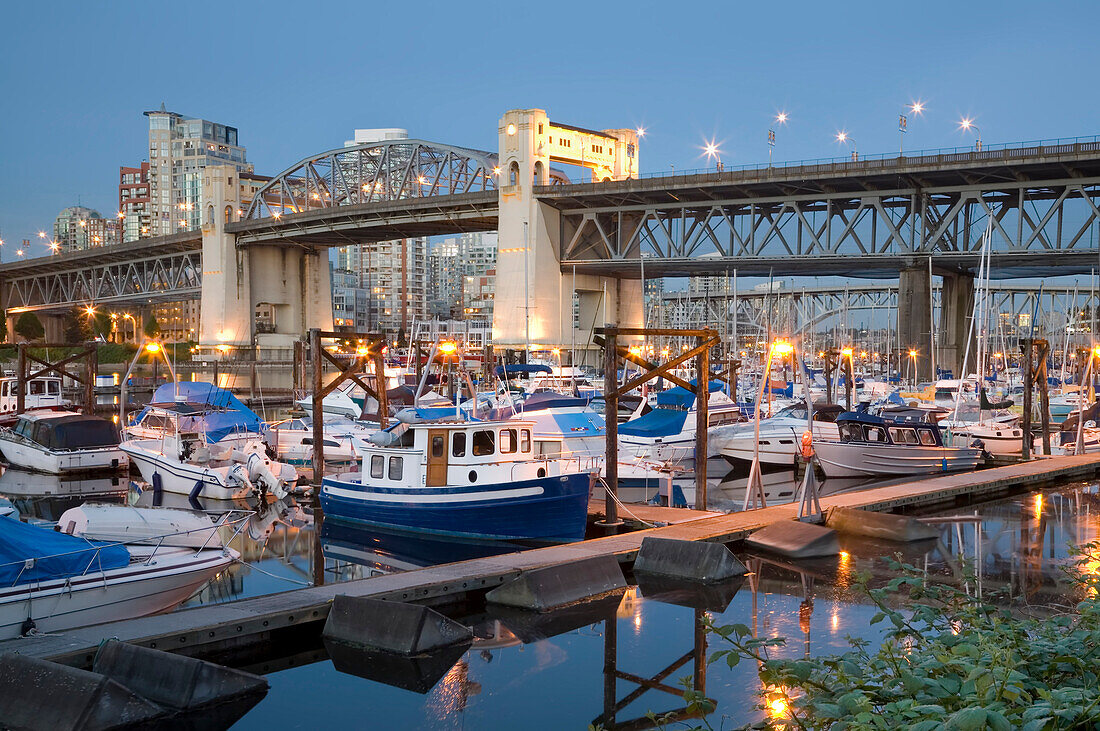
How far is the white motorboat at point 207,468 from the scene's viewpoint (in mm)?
30812

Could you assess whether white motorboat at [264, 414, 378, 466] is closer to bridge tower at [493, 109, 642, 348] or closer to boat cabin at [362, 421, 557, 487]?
boat cabin at [362, 421, 557, 487]

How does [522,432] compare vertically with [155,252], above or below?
below

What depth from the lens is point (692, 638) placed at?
52.7ft

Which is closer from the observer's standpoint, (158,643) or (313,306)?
(158,643)

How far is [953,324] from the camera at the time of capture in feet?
254

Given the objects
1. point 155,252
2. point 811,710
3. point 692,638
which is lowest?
point 692,638

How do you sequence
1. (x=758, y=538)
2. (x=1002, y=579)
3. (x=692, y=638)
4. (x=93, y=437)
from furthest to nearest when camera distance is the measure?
1. (x=93, y=437)
2. (x=758, y=538)
3. (x=1002, y=579)
4. (x=692, y=638)

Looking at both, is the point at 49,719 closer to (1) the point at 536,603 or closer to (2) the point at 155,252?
(1) the point at 536,603

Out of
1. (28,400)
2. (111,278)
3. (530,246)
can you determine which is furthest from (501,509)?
(111,278)

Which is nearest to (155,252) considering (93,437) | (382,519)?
(93,437)

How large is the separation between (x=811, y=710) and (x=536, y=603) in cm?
1057

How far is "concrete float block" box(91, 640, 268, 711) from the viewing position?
491 inches

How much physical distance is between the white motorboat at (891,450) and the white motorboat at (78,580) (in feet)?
81.6

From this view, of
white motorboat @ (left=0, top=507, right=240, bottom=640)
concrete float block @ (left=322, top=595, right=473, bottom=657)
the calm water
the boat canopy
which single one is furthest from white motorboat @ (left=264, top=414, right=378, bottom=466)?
the boat canopy
